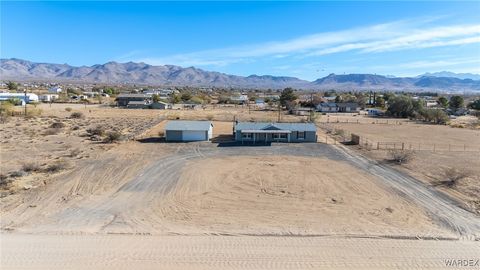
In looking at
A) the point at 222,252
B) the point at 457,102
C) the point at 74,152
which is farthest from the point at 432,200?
the point at 457,102

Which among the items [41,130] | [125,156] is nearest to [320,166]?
[125,156]

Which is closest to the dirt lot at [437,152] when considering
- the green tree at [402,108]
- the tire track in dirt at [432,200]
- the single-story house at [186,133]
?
the tire track in dirt at [432,200]

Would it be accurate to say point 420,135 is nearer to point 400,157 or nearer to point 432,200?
point 400,157

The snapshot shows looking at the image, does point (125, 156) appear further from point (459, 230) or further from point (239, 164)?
point (459, 230)

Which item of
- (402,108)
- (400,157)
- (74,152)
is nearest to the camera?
(400,157)

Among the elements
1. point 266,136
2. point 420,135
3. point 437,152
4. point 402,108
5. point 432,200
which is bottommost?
point 432,200

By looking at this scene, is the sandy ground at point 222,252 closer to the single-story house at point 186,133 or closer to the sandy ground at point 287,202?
the sandy ground at point 287,202
